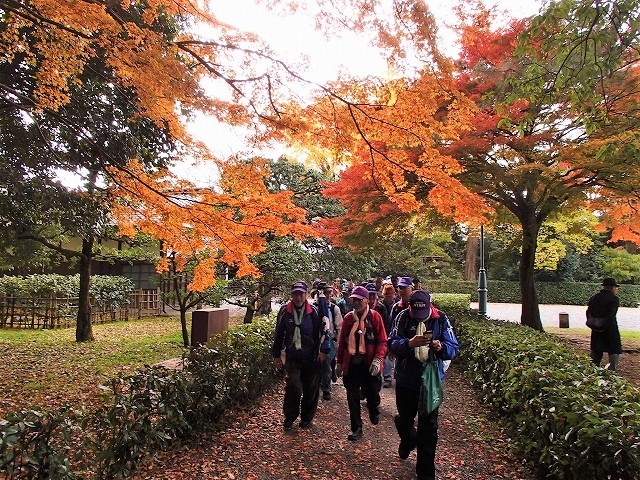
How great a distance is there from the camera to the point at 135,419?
3578mm

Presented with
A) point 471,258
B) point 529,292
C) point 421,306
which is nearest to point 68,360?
point 421,306

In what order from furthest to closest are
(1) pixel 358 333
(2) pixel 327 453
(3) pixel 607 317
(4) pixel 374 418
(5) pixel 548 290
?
(5) pixel 548 290
(3) pixel 607 317
(4) pixel 374 418
(1) pixel 358 333
(2) pixel 327 453

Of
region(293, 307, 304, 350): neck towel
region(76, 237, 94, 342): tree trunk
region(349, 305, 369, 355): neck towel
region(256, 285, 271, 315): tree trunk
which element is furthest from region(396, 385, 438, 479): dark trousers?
region(76, 237, 94, 342): tree trunk

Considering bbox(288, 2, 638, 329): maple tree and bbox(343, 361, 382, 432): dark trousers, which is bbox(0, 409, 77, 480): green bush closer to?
bbox(343, 361, 382, 432): dark trousers

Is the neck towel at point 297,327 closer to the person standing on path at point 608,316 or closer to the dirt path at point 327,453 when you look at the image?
the dirt path at point 327,453

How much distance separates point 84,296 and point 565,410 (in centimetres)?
1300

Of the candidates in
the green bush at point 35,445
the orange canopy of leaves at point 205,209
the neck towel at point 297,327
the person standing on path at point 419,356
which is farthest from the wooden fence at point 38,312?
the person standing on path at point 419,356

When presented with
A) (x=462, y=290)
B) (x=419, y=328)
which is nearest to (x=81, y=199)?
(x=419, y=328)

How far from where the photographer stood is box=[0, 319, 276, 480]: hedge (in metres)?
2.57

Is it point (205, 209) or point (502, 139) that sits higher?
point (502, 139)

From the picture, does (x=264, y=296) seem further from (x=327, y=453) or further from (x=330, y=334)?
(x=327, y=453)

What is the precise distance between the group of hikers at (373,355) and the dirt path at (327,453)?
8.1 inches

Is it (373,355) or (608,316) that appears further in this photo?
(608,316)

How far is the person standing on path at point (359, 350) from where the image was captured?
494 cm
